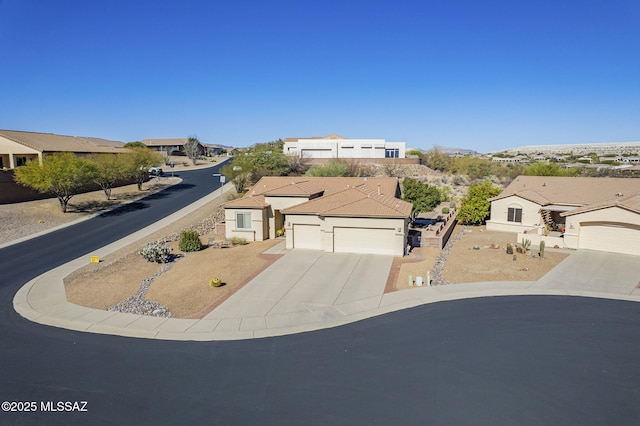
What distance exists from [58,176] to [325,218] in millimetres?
28204

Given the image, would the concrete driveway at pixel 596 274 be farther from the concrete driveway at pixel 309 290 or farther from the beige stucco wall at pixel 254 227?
the beige stucco wall at pixel 254 227

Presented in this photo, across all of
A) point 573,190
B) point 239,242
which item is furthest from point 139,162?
point 573,190

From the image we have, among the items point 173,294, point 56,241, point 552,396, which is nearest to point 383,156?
point 56,241

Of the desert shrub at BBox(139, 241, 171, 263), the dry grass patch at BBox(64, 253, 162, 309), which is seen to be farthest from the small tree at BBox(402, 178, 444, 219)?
the dry grass patch at BBox(64, 253, 162, 309)

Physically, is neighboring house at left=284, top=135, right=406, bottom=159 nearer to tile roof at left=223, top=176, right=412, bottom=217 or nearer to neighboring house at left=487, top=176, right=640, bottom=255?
tile roof at left=223, top=176, right=412, bottom=217

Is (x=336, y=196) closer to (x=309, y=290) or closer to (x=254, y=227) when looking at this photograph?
(x=254, y=227)

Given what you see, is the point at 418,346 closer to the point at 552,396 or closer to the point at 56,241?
the point at 552,396

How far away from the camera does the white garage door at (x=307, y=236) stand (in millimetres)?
29625

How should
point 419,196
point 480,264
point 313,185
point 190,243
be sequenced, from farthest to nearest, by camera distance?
point 419,196 < point 313,185 < point 190,243 < point 480,264

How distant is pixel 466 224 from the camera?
40188 mm

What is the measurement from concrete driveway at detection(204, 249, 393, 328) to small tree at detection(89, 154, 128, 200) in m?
30.0

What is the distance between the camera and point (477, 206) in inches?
1533

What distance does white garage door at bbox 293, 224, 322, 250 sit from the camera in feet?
97.2

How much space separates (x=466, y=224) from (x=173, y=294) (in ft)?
95.7
